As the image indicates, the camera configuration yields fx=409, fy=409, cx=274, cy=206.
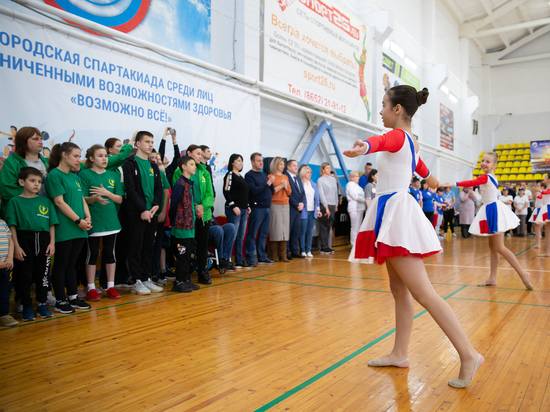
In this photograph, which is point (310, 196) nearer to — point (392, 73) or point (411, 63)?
point (392, 73)

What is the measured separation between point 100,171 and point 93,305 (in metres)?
1.30

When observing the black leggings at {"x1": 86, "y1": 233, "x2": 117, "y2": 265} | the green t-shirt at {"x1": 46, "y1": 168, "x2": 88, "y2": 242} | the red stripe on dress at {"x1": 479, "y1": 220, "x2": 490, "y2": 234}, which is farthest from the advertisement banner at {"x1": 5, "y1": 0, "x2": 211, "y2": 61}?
the red stripe on dress at {"x1": 479, "y1": 220, "x2": 490, "y2": 234}

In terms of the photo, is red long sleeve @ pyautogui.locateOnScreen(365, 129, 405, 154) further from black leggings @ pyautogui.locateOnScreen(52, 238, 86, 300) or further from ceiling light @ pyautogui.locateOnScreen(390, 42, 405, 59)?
ceiling light @ pyautogui.locateOnScreen(390, 42, 405, 59)

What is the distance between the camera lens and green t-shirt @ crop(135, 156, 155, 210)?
14.0 ft

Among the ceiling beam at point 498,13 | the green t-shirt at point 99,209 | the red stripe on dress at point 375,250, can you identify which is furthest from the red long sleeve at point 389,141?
the ceiling beam at point 498,13

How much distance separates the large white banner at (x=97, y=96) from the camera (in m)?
4.10

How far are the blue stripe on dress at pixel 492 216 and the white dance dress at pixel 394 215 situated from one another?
2.57m

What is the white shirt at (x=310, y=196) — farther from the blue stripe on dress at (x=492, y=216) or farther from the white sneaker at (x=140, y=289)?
the white sneaker at (x=140, y=289)

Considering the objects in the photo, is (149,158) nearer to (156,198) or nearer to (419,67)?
(156,198)

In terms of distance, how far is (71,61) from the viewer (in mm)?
4559

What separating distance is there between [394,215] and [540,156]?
22.8m

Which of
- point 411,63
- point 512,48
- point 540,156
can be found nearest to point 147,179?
point 411,63

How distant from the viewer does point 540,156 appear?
20719 millimetres

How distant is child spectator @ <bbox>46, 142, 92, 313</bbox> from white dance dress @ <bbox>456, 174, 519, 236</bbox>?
3.82m
